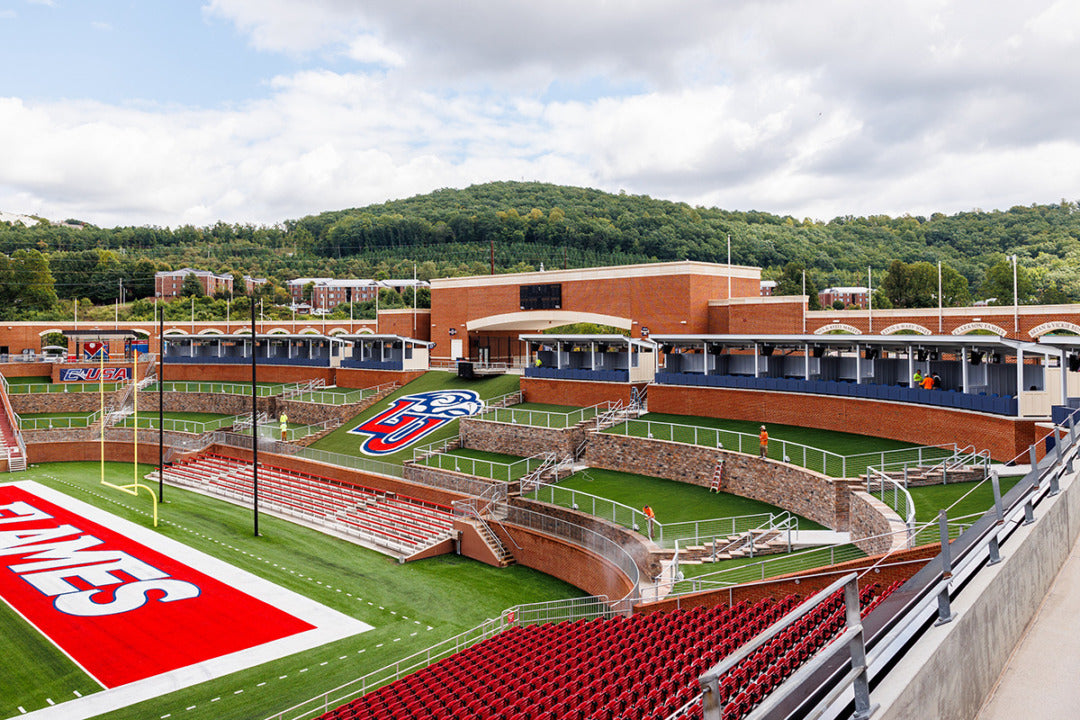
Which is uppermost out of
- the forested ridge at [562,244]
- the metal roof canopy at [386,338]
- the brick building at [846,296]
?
the forested ridge at [562,244]

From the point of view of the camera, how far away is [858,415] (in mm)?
27875

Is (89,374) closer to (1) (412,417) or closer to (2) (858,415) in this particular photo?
(1) (412,417)

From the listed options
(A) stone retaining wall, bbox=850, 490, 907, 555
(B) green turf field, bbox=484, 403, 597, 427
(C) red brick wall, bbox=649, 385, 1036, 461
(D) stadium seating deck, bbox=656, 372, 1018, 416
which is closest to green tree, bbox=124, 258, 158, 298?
(B) green turf field, bbox=484, 403, 597, 427

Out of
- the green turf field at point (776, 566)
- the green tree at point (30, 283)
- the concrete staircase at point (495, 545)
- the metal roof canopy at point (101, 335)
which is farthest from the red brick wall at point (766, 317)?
the green tree at point (30, 283)

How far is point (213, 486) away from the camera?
3938 cm

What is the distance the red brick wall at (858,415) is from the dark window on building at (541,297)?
18.1 metres

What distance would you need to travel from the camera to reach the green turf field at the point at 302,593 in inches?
685

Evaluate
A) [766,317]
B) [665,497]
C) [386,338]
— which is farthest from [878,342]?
[386,338]

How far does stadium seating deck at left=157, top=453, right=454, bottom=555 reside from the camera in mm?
30078

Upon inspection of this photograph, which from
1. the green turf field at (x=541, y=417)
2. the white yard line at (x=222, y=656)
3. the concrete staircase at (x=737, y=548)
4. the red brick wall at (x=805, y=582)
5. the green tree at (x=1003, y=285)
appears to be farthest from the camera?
the green tree at (x=1003, y=285)

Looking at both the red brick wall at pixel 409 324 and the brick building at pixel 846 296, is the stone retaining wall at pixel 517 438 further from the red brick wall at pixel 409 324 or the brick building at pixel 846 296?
the brick building at pixel 846 296

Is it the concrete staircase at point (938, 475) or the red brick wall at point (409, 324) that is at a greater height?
the red brick wall at point (409, 324)

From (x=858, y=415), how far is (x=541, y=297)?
2963cm

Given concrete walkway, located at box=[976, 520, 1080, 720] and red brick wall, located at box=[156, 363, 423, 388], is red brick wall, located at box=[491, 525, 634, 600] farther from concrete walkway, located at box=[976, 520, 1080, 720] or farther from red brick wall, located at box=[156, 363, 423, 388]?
red brick wall, located at box=[156, 363, 423, 388]
